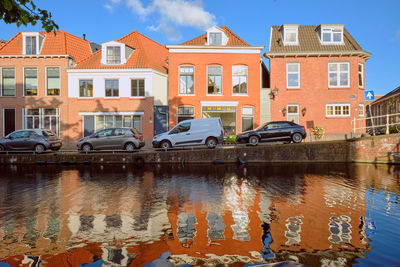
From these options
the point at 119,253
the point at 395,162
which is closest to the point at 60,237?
the point at 119,253

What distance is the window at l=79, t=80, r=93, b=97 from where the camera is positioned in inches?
1126

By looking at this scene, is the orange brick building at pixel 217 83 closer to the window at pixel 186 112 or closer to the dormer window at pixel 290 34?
the window at pixel 186 112

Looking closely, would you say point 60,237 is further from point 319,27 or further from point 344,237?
point 319,27

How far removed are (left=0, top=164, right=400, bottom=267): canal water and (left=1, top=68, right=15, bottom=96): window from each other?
20.5 meters

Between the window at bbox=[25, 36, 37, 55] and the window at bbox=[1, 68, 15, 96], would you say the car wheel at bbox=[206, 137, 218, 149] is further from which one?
the window at bbox=[1, 68, 15, 96]

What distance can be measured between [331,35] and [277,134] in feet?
46.0

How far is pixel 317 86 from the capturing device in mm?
27375

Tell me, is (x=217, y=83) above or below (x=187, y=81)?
below

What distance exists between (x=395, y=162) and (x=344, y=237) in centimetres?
1490

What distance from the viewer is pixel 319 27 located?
28453 millimetres

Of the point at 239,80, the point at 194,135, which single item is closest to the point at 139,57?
the point at 239,80

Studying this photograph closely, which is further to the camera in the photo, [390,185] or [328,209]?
[390,185]

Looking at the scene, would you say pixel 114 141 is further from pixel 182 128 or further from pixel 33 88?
pixel 33 88

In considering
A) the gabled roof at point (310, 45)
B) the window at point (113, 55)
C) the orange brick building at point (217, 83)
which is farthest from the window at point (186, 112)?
the gabled roof at point (310, 45)
